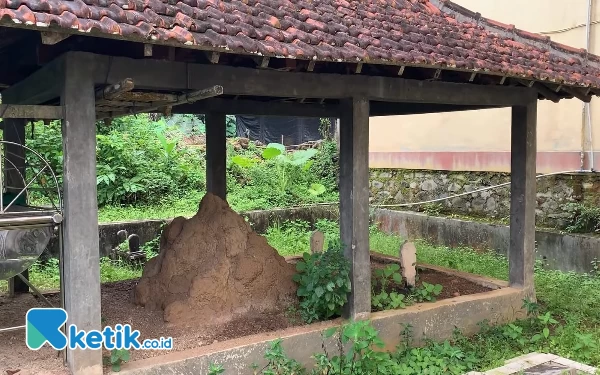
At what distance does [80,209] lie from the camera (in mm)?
4113

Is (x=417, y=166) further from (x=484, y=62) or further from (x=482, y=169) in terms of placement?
(x=484, y=62)

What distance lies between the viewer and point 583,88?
6379 millimetres

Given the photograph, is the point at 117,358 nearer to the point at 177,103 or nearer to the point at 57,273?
the point at 177,103

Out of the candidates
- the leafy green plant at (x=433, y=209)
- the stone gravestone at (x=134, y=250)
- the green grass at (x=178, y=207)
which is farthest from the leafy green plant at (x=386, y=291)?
the green grass at (x=178, y=207)

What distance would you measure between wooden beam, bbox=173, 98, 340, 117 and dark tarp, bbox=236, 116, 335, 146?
13.0 metres

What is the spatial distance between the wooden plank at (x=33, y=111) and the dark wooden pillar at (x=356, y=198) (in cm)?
282

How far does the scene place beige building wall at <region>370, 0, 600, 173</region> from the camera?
9.48 metres

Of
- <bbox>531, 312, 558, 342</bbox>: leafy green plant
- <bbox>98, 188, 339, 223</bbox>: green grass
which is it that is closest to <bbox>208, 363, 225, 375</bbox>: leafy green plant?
<bbox>531, 312, 558, 342</bbox>: leafy green plant

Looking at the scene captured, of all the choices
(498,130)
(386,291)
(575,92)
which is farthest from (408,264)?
(498,130)

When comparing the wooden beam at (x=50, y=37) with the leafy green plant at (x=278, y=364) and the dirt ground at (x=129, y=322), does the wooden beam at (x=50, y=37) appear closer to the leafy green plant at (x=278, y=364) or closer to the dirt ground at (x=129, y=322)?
the dirt ground at (x=129, y=322)

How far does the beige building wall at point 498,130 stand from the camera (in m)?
9.48

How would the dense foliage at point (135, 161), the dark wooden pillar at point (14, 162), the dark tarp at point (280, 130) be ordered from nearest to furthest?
1. the dark wooden pillar at point (14, 162)
2. the dense foliage at point (135, 161)
3. the dark tarp at point (280, 130)

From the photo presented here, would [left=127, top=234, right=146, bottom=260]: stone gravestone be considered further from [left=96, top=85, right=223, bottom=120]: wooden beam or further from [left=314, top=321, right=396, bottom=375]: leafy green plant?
[left=314, top=321, right=396, bottom=375]: leafy green plant

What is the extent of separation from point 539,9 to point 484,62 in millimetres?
6029
